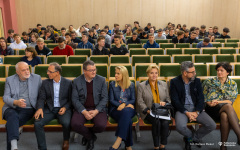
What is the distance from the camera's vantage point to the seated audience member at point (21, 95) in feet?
7.93

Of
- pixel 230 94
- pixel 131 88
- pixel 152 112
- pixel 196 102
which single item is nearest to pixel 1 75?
pixel 131 88

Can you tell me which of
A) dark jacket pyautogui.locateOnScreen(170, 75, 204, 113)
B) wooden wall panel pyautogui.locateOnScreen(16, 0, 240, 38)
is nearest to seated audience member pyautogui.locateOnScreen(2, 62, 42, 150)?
dark jacket pyautogui.locateOnScreen(170, 75, 204, 113)

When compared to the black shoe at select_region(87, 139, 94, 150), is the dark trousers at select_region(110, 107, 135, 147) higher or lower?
higher

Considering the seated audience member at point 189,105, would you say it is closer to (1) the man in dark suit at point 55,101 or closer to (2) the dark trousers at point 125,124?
(2) the dark trousers at point 125,124

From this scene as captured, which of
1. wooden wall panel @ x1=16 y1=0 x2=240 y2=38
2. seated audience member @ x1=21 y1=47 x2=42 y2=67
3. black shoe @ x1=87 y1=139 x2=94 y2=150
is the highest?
wooden wall panel @ x1=16 y1=0 x2=240 y2=38

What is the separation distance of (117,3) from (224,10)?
6297mm

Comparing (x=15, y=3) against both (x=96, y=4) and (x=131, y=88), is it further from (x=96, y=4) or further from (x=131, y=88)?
(x=131, y=88)

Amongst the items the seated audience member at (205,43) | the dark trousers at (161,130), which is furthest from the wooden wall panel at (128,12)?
the dark trousers at (161,130)

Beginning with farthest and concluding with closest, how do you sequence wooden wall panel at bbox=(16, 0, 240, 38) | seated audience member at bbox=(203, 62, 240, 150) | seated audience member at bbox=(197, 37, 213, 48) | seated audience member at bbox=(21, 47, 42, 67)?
wooden wall panel at bbox=(16, 0, 240, 38), seated audience member at bbox=(197, 37, 213, 48), seated audience member at bbox=(21, 47, 42, 67), seated audience member at bbox=(203, 62, 240, 150)

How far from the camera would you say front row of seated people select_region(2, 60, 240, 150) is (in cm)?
239

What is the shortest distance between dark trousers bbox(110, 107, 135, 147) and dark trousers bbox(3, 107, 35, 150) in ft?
3.58

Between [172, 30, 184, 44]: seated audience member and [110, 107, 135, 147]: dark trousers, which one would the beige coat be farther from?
[172, 30, 184, 44]: seated audience member

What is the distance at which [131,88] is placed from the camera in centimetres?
262

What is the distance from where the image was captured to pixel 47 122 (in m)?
2.42
